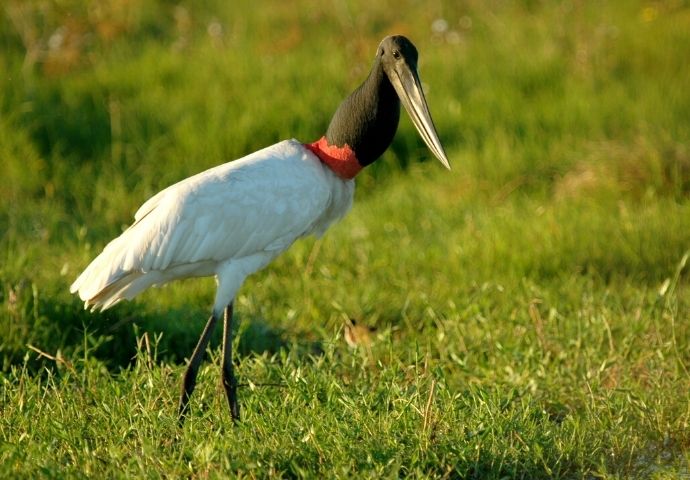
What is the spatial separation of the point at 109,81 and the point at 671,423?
522 centimetres

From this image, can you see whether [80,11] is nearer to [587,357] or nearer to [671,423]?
[587,357]

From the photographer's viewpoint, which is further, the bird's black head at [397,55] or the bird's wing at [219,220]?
the bird's black head at [397,55]

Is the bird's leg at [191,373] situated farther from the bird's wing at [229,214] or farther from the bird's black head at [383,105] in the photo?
the bird's black head at [383,105]

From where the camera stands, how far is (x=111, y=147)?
303 inches

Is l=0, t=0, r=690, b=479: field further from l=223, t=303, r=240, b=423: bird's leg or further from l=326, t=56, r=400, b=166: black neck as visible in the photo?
l=326, t=56, r=400, b=166: black neck

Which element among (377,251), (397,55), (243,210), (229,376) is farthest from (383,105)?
(377,251)

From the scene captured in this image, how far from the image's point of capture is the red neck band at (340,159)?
4609mm

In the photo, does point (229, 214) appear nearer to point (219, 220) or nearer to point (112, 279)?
point (219, 220)

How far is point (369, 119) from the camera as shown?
4.57 metres

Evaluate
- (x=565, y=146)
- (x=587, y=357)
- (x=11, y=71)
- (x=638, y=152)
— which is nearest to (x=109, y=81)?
(x=11, y=71)

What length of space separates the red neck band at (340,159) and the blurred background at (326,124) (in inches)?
38.6

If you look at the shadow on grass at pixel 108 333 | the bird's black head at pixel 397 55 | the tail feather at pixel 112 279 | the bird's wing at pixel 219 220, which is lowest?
the shadow on grass at pixel 108 333

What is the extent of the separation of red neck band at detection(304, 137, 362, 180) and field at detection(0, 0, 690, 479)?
2.03 ft

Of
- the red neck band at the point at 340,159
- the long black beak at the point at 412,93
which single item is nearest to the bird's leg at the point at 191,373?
the red neck band at the point at 340,159
